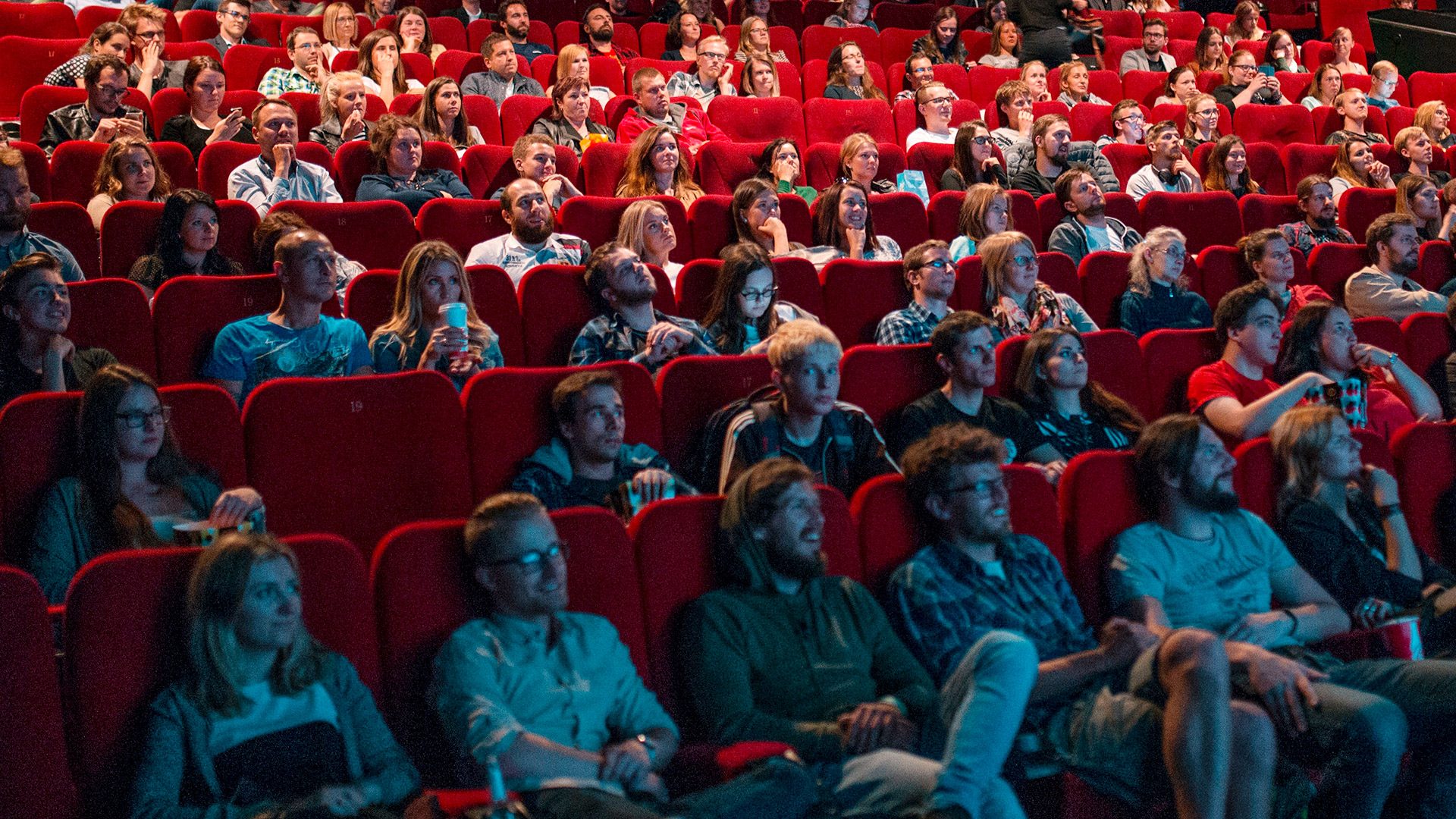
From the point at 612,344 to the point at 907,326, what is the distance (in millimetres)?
371

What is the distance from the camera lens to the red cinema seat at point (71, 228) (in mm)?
1545

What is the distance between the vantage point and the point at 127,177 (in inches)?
65.3

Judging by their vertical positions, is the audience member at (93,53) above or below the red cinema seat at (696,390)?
above

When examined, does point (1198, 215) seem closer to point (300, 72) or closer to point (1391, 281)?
point (1391, 281)

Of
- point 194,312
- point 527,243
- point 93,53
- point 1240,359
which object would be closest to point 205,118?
point 93,53

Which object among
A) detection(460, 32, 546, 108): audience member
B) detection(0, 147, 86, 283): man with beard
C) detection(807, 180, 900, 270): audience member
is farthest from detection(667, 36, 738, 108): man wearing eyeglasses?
detection(0, 147, 86, 283): man with beard

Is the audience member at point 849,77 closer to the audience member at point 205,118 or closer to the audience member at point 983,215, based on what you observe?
the audience member at point 983,215

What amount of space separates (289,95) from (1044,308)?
1255 millimetres

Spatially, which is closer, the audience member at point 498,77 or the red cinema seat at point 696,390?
the red cinema seat at point 696,390

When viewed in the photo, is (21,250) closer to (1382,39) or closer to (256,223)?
(256,223)

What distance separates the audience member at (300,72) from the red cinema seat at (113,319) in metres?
1.04

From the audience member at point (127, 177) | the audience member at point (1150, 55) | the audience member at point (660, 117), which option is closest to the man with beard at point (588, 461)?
the audience member at point (127, 177)

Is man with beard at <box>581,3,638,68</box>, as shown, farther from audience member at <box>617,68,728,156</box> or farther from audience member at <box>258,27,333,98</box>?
audience member at <box>258,27,333,98</box>

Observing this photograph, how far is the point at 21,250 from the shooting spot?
1.45 metres
